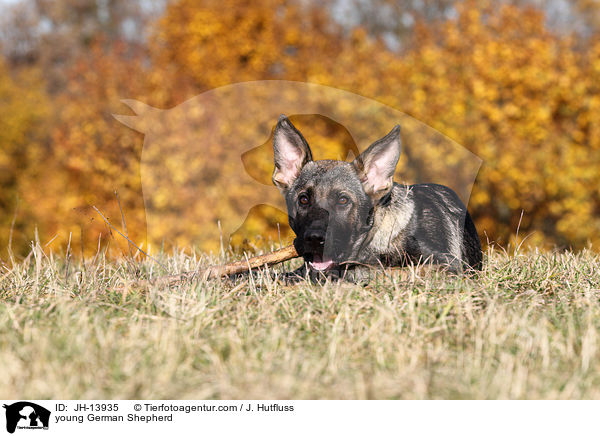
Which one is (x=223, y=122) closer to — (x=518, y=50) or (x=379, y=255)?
(x=379, y=255)

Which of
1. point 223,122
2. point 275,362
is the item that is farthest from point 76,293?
point 223,122

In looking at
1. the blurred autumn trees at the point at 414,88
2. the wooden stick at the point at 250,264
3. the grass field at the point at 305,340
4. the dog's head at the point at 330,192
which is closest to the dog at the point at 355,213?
the dog's head at the point at 330,192

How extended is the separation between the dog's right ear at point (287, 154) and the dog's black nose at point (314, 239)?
2.50 feet

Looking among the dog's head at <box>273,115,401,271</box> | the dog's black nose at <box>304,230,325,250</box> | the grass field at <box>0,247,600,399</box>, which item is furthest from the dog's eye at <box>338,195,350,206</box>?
the grass field at <box>0,247,600,399</box>

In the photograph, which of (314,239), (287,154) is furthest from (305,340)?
(287,154)

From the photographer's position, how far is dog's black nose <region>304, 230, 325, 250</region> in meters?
4.71

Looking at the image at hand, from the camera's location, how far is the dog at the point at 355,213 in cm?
491

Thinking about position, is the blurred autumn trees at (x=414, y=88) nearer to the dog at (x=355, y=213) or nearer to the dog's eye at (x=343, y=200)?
the dog at (x=355, y=213)

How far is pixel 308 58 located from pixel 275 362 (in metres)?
15.4

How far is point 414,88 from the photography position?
14.4m

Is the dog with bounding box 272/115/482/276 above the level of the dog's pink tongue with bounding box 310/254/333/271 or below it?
above
